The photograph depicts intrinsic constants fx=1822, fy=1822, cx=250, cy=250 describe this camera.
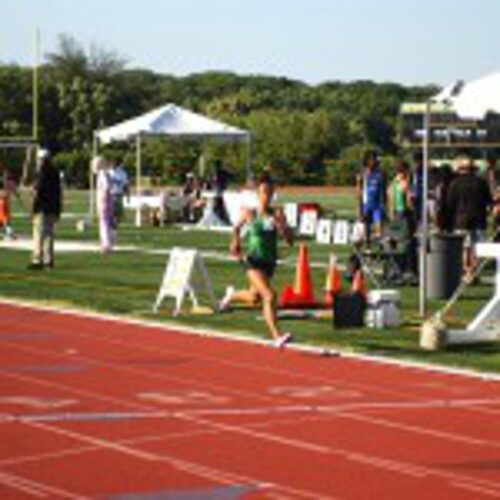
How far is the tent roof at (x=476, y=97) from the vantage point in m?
19.2

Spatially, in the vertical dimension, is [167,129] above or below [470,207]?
above

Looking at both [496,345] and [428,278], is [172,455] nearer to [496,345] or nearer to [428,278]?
[496,345]

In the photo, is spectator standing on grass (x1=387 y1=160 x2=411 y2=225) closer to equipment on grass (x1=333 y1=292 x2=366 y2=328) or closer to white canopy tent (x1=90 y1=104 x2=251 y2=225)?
equipment on grass (x1=333 y1=292 x2=366 y2=328)

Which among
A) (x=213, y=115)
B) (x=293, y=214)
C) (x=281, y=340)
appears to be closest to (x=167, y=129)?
(x=293, y=214)

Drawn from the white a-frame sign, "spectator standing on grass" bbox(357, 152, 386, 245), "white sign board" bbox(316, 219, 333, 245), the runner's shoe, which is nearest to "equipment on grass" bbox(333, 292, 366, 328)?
the runner's shoe

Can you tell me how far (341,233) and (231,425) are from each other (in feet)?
80.6

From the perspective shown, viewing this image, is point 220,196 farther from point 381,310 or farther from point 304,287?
point 381,310

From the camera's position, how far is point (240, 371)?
52.6 feet

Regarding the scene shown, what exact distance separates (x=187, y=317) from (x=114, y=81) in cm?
9422

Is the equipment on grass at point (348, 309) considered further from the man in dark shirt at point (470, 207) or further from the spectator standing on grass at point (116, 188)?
the spectator standing on grass at point (116, 188)

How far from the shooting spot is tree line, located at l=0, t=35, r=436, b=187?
7881 cm

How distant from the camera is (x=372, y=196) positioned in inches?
1148

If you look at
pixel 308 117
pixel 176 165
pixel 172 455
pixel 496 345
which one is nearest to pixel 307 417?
pixel 172 455

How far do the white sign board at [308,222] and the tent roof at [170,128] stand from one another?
214 inches
